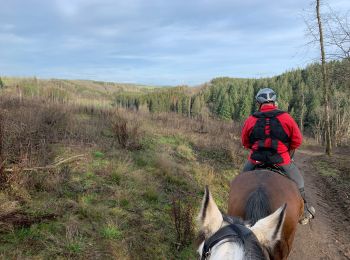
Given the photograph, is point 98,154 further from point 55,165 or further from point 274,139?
point 274,139

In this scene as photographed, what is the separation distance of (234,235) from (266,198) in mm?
1524

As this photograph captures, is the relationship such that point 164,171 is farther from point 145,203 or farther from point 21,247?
point 21,247

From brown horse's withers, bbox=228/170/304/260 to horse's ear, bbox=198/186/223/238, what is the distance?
3.23 feet

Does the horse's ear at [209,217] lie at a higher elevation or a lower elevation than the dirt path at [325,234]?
higher

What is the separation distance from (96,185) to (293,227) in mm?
4345

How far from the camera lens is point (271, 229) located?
2117mm

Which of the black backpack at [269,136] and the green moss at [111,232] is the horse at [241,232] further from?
the green moss at [111,232]

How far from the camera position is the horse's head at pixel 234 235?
1.85 metres

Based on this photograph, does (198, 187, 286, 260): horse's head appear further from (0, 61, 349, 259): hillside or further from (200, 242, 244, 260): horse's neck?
(0, 61, 349, 259): hillside

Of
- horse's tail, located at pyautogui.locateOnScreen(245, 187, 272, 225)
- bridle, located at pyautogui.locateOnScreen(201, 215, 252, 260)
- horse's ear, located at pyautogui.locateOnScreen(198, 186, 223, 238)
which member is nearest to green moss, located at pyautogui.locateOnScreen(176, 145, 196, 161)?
horse's tail, located at pyautogui.locateOnScreen(245, 187, 272, 225)

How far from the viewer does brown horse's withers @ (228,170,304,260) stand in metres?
3.22

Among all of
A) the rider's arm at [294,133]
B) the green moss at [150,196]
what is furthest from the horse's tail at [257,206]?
the green moss at [150,196]

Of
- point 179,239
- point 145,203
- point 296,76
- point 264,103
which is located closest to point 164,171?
point 145,203

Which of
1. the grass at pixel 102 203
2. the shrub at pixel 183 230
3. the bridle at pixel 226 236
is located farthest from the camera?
the shrub at pixel 183 230
